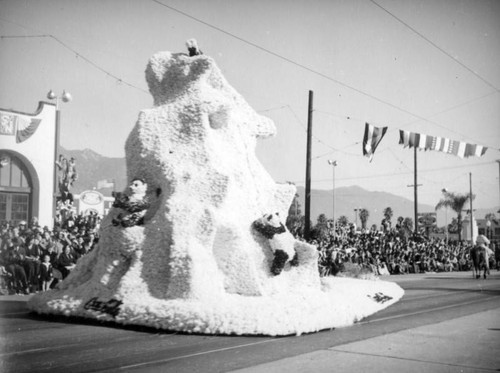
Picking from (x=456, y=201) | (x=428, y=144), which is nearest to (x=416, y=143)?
(x=428, y=144)

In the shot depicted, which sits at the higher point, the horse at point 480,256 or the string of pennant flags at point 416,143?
the string of pennant flags at point 416,143

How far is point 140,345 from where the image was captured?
6.37 m

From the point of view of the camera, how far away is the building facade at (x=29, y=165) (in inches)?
787

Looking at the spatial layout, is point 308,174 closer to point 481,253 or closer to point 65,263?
point 481,253

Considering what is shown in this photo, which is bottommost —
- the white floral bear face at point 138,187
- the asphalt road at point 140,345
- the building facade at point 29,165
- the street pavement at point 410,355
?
the asphalt road at point 140,345

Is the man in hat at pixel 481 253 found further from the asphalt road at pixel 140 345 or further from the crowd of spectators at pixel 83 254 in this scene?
the asphalt road at pixel 140 345

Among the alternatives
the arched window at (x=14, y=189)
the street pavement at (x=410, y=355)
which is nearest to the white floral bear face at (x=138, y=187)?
the street pavement at (x=410, y=355)

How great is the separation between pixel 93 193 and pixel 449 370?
81.9 feet

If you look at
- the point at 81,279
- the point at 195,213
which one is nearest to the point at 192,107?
the point at 195,213

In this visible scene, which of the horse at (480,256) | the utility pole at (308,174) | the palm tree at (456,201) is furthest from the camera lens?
the palm tree at (456,201)

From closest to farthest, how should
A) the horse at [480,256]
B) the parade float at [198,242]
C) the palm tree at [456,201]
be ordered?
the parade float at [198,242]
the horse at [480,256]
the palm tree at [456,201]

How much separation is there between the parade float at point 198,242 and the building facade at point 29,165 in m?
12.0

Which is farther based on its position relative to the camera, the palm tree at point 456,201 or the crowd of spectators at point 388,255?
the palm tree at point 456,201

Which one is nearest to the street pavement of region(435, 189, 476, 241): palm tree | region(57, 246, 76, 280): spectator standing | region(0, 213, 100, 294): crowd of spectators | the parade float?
the parade float
